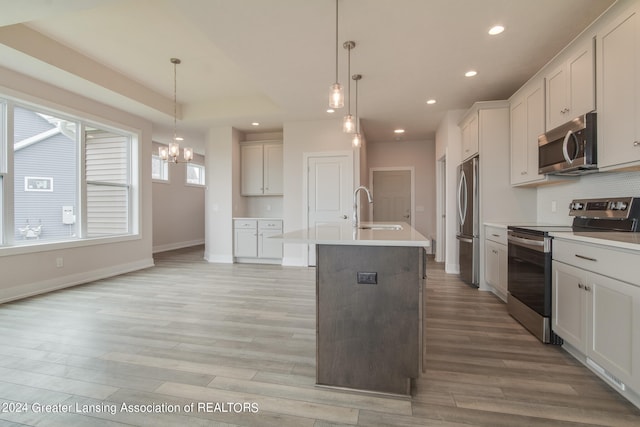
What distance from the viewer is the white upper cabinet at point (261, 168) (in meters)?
6.07

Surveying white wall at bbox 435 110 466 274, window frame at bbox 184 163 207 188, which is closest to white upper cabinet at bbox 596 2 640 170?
Answer: white wall at bbox 435 110 466 274

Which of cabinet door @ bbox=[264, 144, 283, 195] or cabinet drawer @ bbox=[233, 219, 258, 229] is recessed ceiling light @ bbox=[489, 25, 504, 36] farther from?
cabinet drawer @ bbox=[233, 219, 258, 229]

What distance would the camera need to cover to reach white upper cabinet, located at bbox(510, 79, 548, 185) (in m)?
3.05

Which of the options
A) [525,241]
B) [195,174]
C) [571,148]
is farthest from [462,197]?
[195,174]

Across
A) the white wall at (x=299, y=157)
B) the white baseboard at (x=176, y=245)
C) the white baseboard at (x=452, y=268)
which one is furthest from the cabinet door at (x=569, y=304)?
the white baseboard at (x=176, y=245)

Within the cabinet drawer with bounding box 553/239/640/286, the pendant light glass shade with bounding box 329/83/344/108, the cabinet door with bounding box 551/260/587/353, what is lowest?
the cabinet door with bounding box 551/260/587/353

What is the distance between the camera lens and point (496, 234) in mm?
3418

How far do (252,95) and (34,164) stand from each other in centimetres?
315

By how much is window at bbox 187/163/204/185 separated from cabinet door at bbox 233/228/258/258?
143 inches

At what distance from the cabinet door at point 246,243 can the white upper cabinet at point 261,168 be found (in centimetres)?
88

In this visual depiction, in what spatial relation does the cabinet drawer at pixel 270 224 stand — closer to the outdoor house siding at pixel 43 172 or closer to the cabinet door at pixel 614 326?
the outdoor house siding at pixel 43 172

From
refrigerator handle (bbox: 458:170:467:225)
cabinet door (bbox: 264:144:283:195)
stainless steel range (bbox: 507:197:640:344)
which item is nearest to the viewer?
stainless steel range (bbox: 507:197:640:344)

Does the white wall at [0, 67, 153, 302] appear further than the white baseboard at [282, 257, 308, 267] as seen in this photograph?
No

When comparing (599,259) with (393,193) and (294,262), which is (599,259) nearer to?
(294,262)
